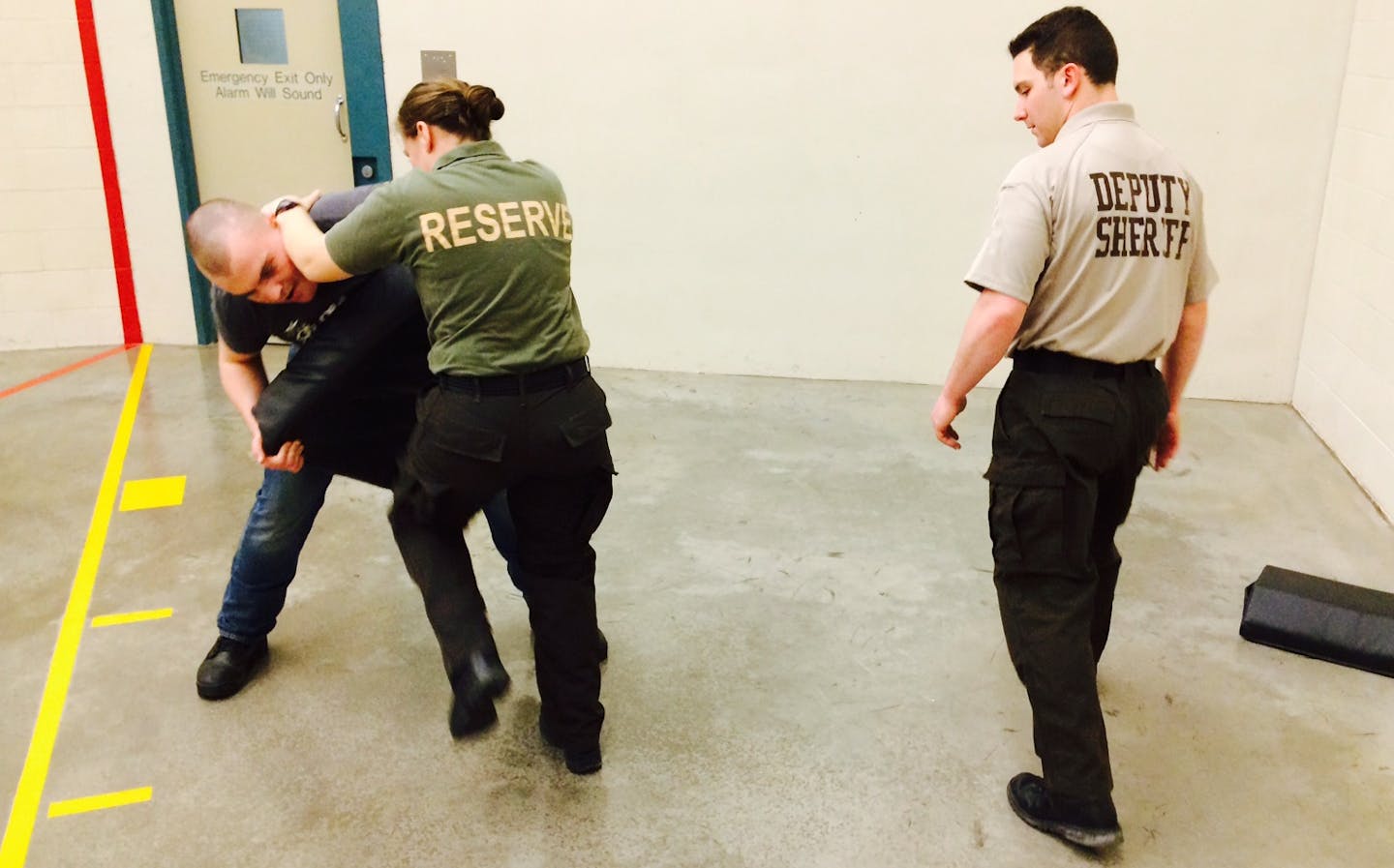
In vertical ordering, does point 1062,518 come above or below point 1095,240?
below

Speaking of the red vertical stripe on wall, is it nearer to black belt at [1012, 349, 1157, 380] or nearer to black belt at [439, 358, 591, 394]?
black belt at [439, 358, 591, 394]

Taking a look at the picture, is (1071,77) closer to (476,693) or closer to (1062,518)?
(1062,518)

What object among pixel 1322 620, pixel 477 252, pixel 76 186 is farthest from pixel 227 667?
pixel 76 186

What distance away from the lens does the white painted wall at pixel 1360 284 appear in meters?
4.42

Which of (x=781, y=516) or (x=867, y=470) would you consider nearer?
(x=781, y=516)

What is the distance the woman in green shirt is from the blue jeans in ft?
1.03

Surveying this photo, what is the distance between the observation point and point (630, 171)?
18.7 feet

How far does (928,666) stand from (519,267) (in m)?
1.67

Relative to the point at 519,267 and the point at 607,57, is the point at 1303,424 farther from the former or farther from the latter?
the point at 519,267

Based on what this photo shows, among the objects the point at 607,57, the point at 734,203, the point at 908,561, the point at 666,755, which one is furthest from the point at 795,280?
the point at 666,755

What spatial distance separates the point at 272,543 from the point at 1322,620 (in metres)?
2.94

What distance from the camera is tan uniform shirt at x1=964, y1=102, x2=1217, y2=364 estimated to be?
88.1 inches

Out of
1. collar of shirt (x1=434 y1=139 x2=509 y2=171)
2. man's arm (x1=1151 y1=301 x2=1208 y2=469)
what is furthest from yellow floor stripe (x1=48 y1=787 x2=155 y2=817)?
man's arm (x1=1151 y1=301 x2=1208 y2=469)

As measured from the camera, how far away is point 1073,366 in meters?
2.32
